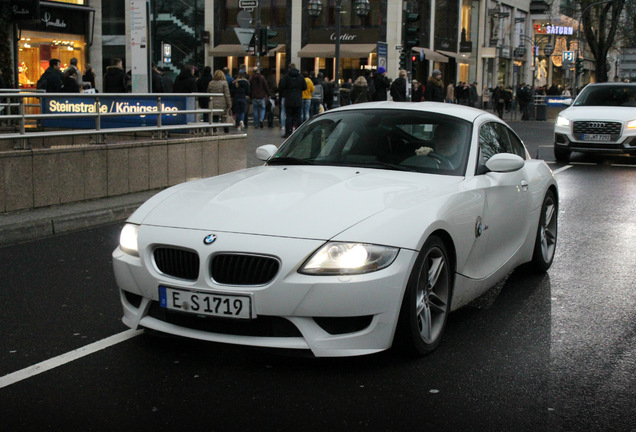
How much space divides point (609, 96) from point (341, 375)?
1607 cm

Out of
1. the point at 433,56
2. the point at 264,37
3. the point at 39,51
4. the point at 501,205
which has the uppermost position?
the point at 433,56

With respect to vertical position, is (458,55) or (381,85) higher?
(458,55)

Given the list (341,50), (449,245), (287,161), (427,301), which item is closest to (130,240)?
(287,161)

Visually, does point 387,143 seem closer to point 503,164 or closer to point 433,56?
point 503,164

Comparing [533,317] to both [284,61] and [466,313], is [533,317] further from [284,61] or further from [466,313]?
[284,61]

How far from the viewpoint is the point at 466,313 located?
564 cm

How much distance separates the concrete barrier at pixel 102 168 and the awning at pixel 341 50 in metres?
34.5

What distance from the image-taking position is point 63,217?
9117 millimetres

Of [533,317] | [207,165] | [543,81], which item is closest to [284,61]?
[543,81]

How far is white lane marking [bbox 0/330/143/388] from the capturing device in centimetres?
425

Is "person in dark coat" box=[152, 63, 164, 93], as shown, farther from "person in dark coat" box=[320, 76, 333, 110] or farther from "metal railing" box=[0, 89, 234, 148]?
"person in dark coat" box=[320, 76, 333, 110]

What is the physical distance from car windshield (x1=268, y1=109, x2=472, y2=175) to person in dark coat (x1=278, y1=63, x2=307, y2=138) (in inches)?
618

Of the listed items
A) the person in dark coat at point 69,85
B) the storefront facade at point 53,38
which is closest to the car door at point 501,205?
the person in dark coat at point 69,85

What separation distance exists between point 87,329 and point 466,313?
A: 2.43m
